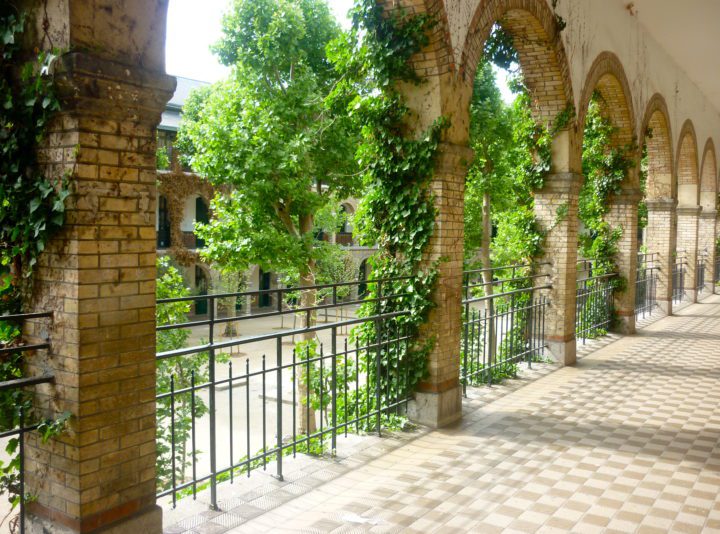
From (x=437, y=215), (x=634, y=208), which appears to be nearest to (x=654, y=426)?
(x=437, y=215)

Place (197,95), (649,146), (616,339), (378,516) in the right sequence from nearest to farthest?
(378,516)
(616,339)
(649,146)
(197,95)

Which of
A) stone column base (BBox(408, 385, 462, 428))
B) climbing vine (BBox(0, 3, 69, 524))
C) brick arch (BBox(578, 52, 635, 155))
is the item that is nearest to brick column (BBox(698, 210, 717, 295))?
brick arch (BBox(578, 52, 635, 155))

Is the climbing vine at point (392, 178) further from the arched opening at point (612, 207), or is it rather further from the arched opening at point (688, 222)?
the arched opening at point (688, 222)

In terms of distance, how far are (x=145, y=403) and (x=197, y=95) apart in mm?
18690

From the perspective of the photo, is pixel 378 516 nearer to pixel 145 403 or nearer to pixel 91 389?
pixel 145 403

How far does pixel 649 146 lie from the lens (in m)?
14.1

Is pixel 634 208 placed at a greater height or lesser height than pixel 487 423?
greater

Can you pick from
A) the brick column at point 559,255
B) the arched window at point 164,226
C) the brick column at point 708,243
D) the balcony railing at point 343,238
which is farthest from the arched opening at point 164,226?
the brick column at point 559,255

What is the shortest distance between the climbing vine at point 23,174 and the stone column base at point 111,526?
1.05 ft

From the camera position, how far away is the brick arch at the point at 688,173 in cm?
1634

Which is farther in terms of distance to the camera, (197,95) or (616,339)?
(197,95)

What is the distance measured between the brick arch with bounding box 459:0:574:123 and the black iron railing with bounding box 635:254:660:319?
6.24m

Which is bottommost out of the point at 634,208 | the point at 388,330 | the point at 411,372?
the point at 411,372

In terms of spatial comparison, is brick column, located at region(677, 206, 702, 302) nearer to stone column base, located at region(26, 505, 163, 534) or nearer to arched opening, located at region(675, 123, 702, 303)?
arched opening, located at region(675, 123, 702, 303)
